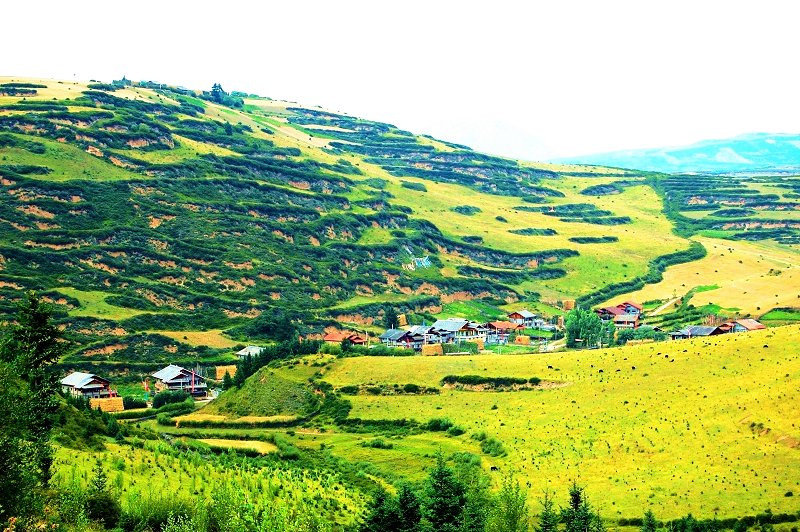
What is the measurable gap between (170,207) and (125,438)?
117286 mm

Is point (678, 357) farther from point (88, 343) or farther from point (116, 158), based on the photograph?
point (116, 158)

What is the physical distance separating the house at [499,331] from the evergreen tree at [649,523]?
8744 centimetres

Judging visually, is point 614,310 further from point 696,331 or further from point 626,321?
point 696,331

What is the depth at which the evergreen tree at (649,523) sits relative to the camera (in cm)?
6019

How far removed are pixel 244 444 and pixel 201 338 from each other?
5347 cm

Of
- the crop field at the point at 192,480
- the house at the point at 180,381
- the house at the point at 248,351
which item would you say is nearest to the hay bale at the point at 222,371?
the house at the point at 248,351

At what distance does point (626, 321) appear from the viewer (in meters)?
157

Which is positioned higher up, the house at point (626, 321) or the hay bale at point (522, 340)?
the house at point (626, 321)

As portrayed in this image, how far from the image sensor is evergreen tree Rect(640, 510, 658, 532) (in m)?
60.2

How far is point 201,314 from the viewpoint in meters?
150

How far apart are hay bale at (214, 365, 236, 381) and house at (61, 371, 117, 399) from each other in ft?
54.4

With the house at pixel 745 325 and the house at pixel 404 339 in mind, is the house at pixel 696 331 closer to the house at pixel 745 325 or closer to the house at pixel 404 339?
the house at pixel 745 325

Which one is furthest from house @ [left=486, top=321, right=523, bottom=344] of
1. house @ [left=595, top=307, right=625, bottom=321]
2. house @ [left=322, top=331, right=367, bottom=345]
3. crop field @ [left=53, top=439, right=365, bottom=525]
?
crop field @ [left=53, top=439, right=365, bottom=525]

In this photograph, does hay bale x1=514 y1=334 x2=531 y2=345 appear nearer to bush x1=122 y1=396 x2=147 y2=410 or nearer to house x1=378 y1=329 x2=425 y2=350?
house x1=378 y1=329 x2=425 y2=350
